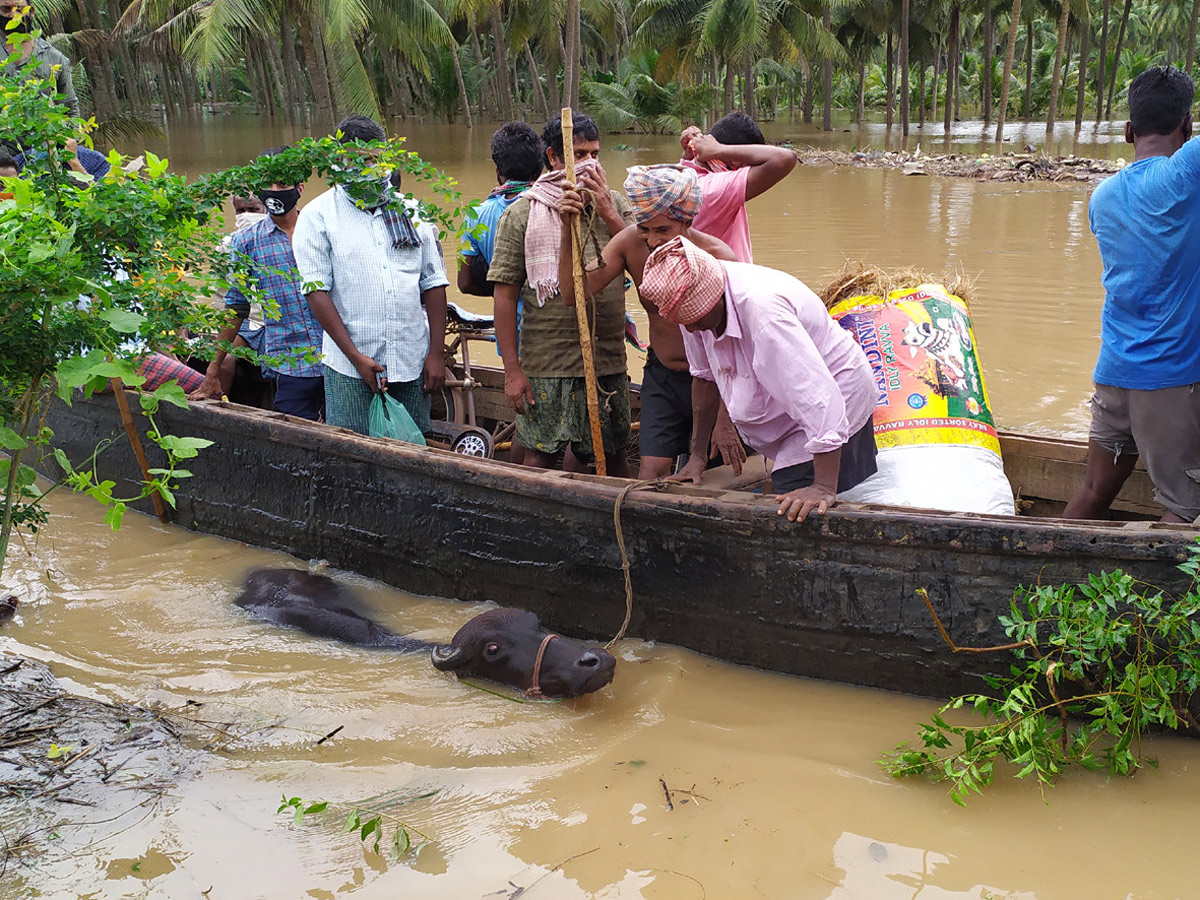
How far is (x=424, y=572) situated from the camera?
431cm

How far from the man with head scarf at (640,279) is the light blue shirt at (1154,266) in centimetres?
132

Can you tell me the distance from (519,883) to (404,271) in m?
2.77

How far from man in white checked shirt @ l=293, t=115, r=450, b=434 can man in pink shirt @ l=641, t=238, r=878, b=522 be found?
1.60 meters

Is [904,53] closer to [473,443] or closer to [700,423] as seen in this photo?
[473,443]

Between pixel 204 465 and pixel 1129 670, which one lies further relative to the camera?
pixel 204 465

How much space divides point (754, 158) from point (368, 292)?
1.77 meters

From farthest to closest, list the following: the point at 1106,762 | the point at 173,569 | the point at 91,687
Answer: the point at 173,569, the point at 91,687, the point at 1106,762

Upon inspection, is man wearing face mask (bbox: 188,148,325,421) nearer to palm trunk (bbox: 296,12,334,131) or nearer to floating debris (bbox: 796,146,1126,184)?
floating debris (bbox: 796,146,1126,184)

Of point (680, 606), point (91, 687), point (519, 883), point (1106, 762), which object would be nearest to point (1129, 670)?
point (1106, 762)

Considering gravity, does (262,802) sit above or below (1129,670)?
below

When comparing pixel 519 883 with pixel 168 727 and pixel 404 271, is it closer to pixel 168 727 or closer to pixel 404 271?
pixel 168 727

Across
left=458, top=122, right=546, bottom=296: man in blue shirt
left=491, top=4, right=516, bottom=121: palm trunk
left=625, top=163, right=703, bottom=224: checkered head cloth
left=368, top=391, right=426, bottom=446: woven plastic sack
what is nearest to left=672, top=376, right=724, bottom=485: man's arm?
left=625, top=163, right=703, bottom=224: checkered head cloth

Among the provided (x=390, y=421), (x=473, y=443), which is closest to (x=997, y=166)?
(x=473, y=443)

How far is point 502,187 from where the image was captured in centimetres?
465
